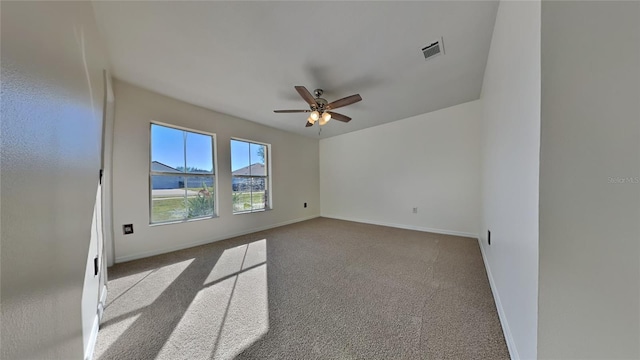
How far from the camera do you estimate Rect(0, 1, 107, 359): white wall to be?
0.57 m

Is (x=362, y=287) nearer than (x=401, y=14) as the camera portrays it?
No

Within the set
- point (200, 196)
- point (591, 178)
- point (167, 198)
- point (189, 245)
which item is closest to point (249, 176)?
point (200, 196)

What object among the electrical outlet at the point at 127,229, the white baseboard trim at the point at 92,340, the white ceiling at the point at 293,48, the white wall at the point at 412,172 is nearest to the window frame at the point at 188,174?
the electrical outlet at the point at 127,229

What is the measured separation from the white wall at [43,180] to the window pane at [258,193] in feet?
9.61

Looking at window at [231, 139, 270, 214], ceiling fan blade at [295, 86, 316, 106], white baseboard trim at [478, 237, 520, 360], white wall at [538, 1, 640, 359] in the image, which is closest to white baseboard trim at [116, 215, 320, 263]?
window at [231, 139, 270, 214]

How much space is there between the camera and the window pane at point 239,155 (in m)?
3.79

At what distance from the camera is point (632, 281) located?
69 cm

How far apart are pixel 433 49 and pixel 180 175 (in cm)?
382

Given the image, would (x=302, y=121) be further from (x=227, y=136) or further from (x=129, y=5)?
(x=129, y=5)

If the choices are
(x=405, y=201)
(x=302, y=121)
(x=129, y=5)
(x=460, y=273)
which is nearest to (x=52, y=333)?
(x=129, y=5)

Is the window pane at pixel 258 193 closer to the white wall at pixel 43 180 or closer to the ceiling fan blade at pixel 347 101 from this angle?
the ceiling fan blade at pixel 347 101

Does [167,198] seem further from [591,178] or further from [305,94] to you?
[591,178]

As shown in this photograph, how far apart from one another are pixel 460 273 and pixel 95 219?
11.2 feet

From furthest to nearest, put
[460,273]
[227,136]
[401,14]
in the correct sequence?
[227,136], [460,273], [401,14]
